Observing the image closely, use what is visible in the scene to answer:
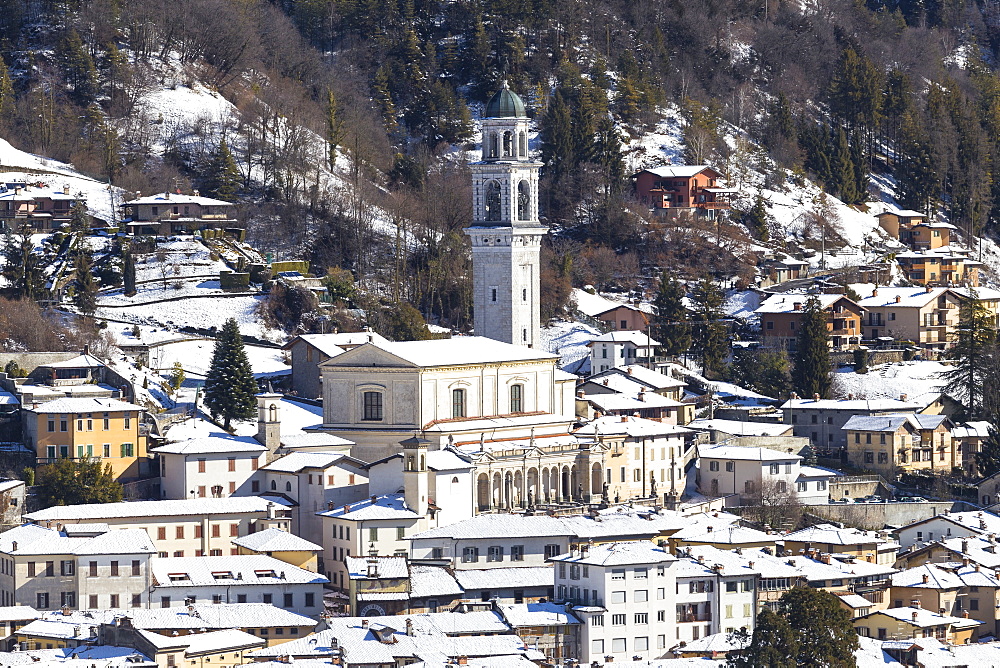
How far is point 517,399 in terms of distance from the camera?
93250mm

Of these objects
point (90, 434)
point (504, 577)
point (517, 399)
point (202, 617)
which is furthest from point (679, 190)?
point (202, 617)

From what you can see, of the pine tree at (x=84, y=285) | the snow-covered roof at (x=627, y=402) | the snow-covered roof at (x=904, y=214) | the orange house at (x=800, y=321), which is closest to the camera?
the snow-covered roof at (x=627, y=402)

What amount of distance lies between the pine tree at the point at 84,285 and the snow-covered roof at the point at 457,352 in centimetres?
A: 1537

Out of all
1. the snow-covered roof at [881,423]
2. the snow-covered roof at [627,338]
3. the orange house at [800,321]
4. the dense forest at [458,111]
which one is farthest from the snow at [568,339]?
the snow-covered roof at [881,423]

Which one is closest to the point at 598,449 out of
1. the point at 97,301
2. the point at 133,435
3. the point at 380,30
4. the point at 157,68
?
the point at 133,435

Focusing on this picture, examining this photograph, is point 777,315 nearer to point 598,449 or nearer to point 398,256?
point 398,256

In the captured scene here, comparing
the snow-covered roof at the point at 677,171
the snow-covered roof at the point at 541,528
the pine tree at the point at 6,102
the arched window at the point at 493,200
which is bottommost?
the snow-covered roof at the point at 541,528

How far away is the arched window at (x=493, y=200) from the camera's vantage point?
99.9m

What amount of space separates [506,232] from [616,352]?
1087 cm

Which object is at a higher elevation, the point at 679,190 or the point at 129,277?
the point at 679,190

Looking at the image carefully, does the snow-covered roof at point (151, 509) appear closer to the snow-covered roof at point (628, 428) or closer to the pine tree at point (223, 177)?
the snow-covered roof at point (628, 428)

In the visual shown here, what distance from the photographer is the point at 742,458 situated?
94.1 m

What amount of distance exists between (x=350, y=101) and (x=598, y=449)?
46.6 m

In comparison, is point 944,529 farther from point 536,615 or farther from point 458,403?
point 536,615
